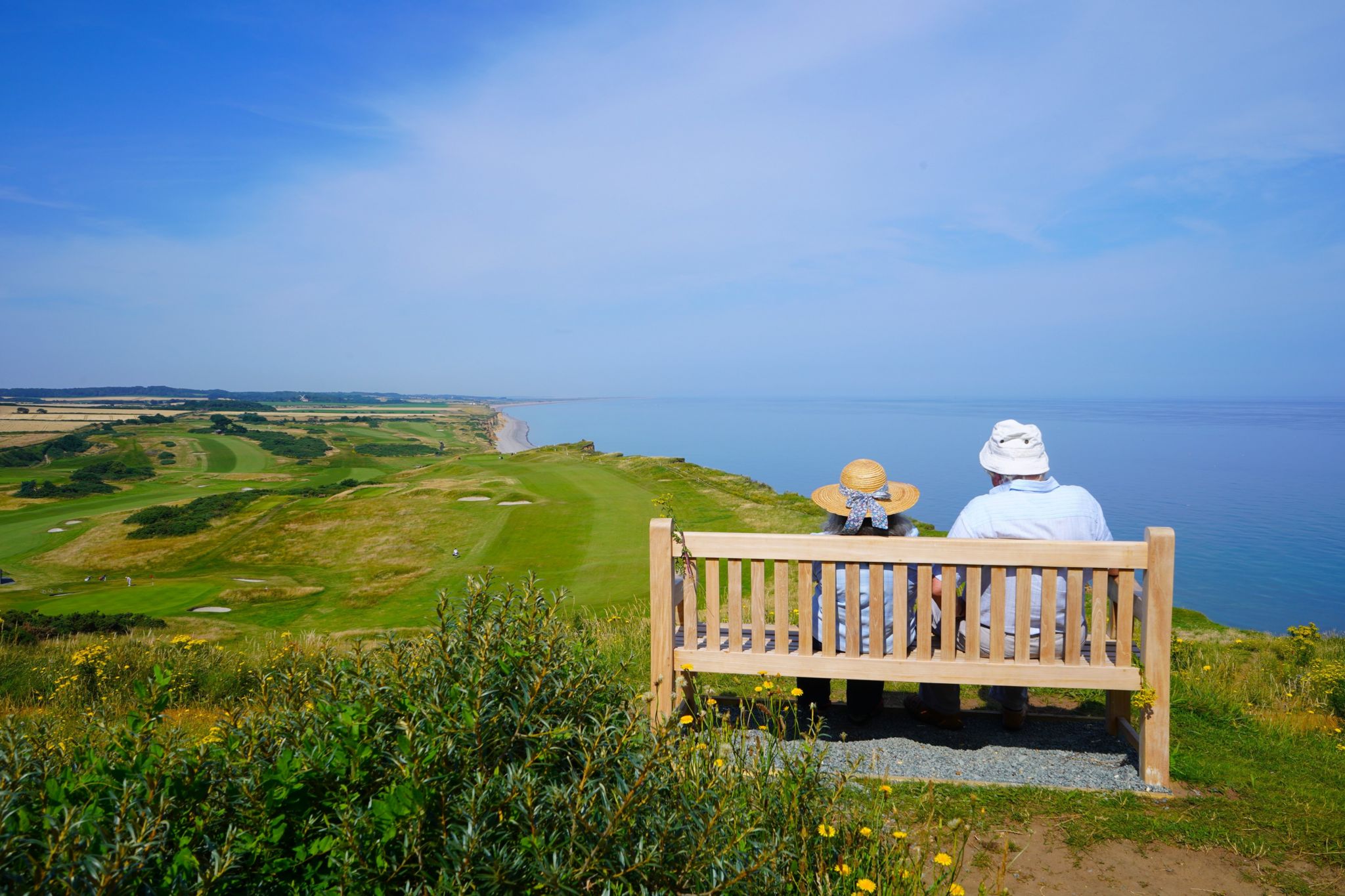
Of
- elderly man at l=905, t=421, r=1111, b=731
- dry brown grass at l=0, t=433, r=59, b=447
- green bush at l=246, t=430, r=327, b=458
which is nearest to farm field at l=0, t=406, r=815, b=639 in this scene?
elderly man at l=905, t=421, r=1111, b=731

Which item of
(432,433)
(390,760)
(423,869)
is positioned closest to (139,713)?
(390,760)

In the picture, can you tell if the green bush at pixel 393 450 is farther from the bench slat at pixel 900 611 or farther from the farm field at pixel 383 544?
the bench slat at pixel 900 611

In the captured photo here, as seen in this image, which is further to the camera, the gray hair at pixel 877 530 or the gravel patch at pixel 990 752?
the gray hair at pixel 877 530

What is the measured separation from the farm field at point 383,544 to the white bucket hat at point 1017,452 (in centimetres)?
500

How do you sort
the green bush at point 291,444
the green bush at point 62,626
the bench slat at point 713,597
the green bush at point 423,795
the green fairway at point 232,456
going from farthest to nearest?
1. the green bush at point 291,444
2. the green fairway at point 232,456
3. the green bush at point 62,626
4. the bench slat at point 713,597
5. the green bush at point 423,795

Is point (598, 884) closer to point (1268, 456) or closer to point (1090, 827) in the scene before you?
point (1090, 827)

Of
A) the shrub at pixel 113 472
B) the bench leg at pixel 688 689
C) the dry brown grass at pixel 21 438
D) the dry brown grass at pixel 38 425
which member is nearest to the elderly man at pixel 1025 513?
the bench leg at pixel 688 689

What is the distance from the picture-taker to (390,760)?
1.96 m

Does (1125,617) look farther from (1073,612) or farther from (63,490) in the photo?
(63,490)

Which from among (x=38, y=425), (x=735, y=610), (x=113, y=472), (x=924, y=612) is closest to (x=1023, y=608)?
(x=924, y=612)

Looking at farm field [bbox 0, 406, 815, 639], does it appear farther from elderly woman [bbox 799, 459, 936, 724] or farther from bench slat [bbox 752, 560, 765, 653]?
elderly woman [bbox 799, 459, 936, 724]

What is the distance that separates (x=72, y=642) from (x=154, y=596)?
7.37 meters

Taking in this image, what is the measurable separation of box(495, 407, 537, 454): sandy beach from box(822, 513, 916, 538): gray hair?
76.3 metres

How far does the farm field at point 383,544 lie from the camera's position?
12.9m
